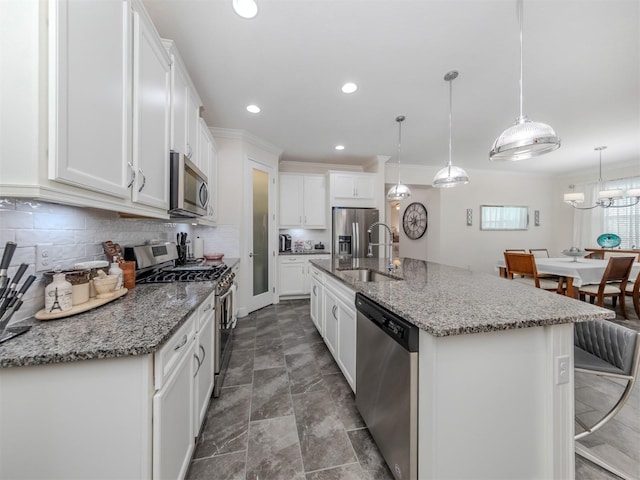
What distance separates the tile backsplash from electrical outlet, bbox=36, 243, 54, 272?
0.03ft

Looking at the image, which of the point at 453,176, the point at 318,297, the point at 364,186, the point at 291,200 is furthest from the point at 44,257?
the point at 364,186

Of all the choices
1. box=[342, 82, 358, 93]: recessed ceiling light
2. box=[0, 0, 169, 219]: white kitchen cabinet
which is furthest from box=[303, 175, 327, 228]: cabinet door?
box=[0, 0, 169, 219]: white kitchen cabinet

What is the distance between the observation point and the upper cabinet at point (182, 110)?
168cm

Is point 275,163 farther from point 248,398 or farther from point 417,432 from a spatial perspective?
→ point 417,432

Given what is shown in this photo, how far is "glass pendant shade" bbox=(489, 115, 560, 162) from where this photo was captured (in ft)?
4.49

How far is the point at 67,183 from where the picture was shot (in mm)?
819

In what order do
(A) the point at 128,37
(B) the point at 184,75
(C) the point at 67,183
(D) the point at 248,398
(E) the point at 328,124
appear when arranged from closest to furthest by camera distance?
(C) the point at 67,183
(A) the point at 128,37
(D) the point at 248,398
(B) the point at 184,75
(E) the point at 328,124

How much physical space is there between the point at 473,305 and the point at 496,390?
1.14 ft

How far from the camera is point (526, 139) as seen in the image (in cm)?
138

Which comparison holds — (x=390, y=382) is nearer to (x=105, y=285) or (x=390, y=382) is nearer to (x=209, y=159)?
(x=105, y=285)

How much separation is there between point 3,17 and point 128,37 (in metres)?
0.57

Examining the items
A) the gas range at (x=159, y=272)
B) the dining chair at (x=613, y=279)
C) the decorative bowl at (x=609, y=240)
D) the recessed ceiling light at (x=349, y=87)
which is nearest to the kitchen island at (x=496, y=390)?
the gas range at (x=159, y=272)

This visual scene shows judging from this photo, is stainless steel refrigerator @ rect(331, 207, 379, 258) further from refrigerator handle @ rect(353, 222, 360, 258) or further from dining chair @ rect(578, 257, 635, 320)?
dining chair @ rect(578, 257, 635, 320)

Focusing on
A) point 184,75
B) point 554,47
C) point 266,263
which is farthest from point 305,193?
point 554,47
